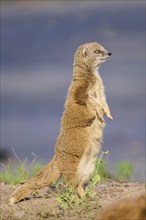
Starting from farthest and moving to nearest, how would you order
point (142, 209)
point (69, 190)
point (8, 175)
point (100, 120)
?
point (8, 175), point (100, 120), point (69, 190), point (142, 209)

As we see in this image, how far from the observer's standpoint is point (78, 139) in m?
8.71

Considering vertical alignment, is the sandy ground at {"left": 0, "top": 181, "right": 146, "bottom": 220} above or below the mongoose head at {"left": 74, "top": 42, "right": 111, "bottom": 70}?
below

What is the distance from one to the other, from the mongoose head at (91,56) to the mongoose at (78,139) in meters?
0.21

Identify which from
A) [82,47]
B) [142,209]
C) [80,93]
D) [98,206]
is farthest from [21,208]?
[142,209]

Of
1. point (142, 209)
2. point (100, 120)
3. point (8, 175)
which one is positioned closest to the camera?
point (142, 209)

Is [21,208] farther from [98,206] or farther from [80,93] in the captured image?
[80,93]

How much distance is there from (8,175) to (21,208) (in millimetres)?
1849

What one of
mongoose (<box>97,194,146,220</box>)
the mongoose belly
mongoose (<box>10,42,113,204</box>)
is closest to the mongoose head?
mongoose (<box>10,42,113,204</box>)

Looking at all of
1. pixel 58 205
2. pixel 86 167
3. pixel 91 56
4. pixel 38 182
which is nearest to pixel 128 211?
pixel 58 205

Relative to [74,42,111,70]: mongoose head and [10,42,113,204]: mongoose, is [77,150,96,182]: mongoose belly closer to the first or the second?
[10,42,113,204]: mongoose

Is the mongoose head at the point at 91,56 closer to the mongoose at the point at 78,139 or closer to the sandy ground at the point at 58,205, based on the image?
the mongoose at the point at 78,139

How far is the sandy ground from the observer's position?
8.16 m

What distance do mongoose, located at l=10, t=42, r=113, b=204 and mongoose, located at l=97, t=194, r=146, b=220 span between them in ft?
14.1

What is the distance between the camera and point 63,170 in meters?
8.82
